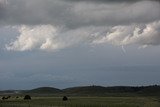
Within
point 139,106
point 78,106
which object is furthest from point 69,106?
point 139,106

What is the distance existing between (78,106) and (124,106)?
9.30 m

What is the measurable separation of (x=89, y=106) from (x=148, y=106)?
11602 millimetres

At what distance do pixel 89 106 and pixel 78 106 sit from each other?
85.7 inches

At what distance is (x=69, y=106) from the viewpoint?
91.4 m

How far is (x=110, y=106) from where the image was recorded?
305 feet

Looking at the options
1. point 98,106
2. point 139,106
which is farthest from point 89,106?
point 139,106

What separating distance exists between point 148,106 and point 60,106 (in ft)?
57.5

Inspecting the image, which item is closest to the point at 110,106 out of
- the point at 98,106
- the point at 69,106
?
the point at 98,106

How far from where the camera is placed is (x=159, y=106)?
93.8 meters

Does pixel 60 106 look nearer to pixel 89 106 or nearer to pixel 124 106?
pixel 89 106

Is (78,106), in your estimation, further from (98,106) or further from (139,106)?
(139,106)

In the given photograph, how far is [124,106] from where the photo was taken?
309 ft

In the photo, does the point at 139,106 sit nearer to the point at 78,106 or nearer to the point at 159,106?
the point at 159,106

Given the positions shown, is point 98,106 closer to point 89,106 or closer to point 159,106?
point 89,106
